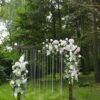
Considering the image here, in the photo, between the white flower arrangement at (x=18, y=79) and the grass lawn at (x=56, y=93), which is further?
the grass lawn at (x=56, y=93)

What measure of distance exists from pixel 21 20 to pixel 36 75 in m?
2.76

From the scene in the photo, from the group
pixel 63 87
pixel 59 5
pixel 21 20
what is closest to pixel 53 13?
pixel 59 5

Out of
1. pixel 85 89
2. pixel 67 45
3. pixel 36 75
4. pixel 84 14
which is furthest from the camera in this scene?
pixel 84 14

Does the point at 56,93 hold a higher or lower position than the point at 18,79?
lower

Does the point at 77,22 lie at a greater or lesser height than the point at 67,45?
greater

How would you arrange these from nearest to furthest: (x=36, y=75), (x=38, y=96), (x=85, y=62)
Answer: (x=38, y=96) → (x=36, y=75) → (x=85, y=62)

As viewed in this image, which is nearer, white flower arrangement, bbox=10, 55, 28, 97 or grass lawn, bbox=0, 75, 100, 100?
white flower arrangement, bbox=10, 55, 28, 97

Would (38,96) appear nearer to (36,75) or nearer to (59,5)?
(36,75)

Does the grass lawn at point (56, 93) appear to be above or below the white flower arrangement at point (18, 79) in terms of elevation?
below

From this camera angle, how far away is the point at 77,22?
62.1ft

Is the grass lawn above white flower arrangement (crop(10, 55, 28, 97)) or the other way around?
the other way around

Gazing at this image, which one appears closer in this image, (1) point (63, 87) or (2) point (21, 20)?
(1) point (63, 87)

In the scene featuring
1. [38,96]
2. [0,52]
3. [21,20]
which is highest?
[21,20]

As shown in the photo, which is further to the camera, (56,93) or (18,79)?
(56,93)
